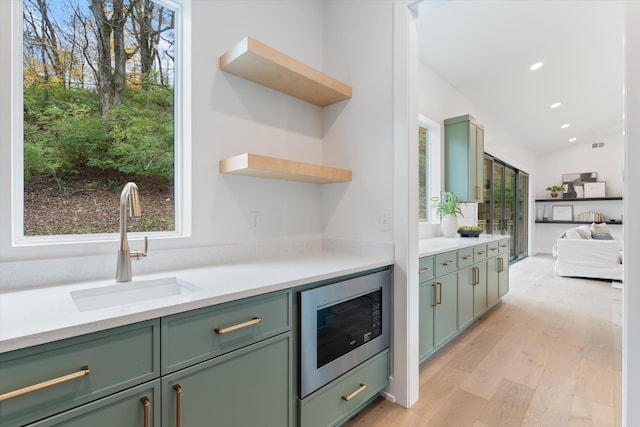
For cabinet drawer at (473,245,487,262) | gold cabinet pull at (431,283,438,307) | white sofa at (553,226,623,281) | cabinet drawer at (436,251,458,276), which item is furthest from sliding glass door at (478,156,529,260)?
gold cabinet pull at (431,283,438,307)

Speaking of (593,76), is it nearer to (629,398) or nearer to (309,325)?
(629,398)

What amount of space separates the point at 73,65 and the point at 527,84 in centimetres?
544

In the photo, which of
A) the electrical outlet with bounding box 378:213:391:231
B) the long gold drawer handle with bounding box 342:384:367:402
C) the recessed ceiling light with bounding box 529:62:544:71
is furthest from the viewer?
the recessed ceiling light with bounding box 529:62:544:71

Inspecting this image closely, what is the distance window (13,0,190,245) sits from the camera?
1362 mm

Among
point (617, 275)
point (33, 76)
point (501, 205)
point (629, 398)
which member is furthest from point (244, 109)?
point (617, 275)

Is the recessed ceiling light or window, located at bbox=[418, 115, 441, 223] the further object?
the recessed ceiling light

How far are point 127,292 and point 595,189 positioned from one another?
10784mm

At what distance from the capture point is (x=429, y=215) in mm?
3973

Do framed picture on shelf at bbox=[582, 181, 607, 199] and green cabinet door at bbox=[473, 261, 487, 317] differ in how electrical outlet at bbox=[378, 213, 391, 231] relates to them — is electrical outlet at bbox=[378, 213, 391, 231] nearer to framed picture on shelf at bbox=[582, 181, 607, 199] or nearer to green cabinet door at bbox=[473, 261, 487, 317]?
green cabinet door at bbox=[473, 261, 487, 317]

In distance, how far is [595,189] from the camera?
8281 millimetres

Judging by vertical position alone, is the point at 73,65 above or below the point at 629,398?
above

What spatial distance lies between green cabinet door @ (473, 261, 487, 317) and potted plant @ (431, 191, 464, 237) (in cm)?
52

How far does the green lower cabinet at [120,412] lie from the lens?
0.82m

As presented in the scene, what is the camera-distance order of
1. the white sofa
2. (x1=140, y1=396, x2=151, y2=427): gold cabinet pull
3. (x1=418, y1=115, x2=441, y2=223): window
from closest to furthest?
1. (x1=140, y1=396, x2=151, y2=427): gold cabinet pull
2. (x1=418, y1=115, x2=441, y2=223): window
3. the white sofa
